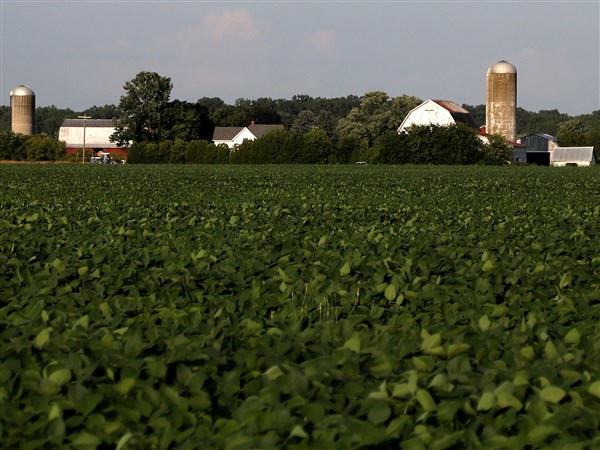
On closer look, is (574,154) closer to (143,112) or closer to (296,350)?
(143,112)

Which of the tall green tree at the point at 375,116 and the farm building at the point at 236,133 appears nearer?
the tall green tree at the point at 375,116

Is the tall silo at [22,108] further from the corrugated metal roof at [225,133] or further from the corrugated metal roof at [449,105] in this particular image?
the corrugated metal roof at [449,105]

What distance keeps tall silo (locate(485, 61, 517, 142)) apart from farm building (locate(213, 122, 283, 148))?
148 ft

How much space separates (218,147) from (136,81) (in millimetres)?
29460

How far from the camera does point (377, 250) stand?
9266 millimetres

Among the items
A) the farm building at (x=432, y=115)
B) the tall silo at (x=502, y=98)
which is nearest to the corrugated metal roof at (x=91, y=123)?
the farm building at (x=432, y=115)

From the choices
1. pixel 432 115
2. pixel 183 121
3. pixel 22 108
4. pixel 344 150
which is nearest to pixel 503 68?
pixel 432 115

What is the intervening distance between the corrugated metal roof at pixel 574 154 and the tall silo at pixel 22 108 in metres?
71.1

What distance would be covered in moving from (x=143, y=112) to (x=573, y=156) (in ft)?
168

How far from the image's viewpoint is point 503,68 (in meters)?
96.2

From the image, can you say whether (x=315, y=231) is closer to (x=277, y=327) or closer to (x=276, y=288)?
(x=276, y=288)

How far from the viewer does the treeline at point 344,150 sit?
3091 inches

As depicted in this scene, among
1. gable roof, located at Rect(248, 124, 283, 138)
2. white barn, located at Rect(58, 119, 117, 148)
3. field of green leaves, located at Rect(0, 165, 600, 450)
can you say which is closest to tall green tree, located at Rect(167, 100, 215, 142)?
gable roof, located at Rect(248, 124, 283, 138)

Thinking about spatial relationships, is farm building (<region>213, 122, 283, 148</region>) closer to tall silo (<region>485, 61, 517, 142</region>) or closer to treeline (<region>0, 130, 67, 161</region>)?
treeline (<region>0, 130, 67, 161</region>)
